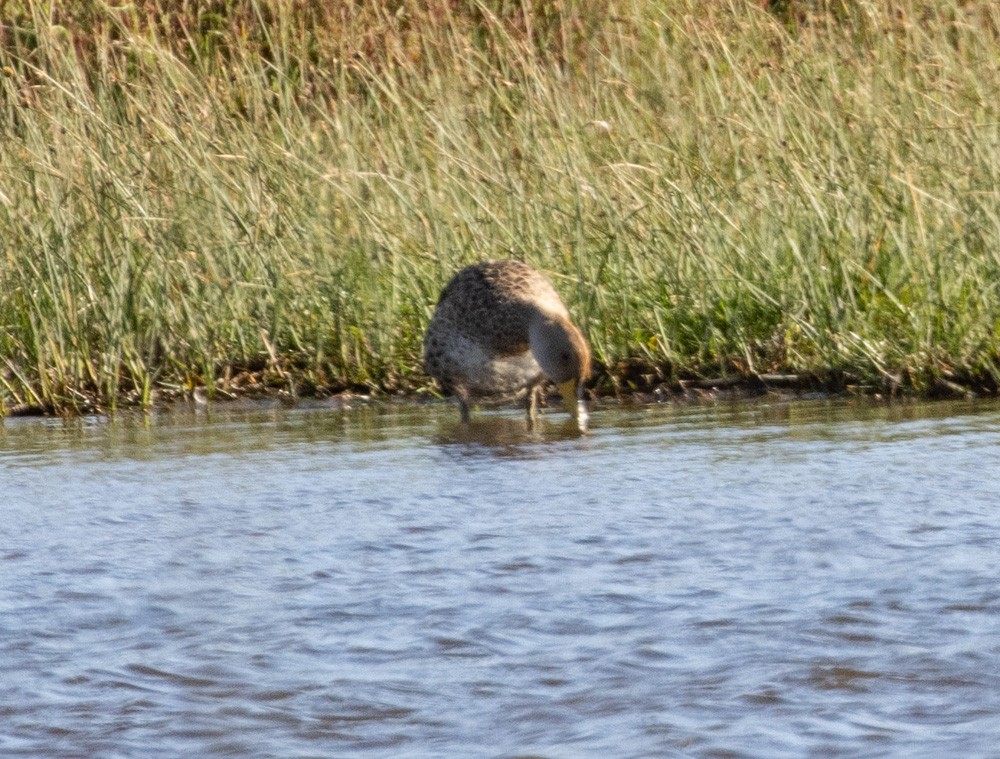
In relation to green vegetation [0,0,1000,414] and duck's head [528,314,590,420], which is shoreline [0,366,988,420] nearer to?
green vegetation [0,0,1000,414]

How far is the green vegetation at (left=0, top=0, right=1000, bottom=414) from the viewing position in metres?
7.01

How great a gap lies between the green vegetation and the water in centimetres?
106

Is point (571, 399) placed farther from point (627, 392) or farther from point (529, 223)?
point (529, 223)

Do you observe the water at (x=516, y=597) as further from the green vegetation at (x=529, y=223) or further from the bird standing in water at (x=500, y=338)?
the green vegetation at (x=529, y=223)

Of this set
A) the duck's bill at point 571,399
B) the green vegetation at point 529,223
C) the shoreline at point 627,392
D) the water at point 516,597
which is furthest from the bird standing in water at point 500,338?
the water at point 516,597

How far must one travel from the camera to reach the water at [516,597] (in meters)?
2.92

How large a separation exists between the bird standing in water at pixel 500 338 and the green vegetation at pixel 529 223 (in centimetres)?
51

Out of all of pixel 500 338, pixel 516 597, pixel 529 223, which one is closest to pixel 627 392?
pixel 500 338

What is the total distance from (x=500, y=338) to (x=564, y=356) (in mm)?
360

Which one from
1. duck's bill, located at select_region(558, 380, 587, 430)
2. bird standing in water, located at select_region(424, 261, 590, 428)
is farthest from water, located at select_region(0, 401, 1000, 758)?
bird standing in water, located at select_region(424, 261, 590, 428)

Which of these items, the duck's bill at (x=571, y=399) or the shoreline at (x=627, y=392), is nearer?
the duck's bill at (x=571, y=399)

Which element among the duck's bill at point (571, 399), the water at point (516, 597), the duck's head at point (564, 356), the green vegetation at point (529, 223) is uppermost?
the green vegetation at point (529, 223)

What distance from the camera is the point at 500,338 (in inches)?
269

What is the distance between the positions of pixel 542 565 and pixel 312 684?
38.1 inches
